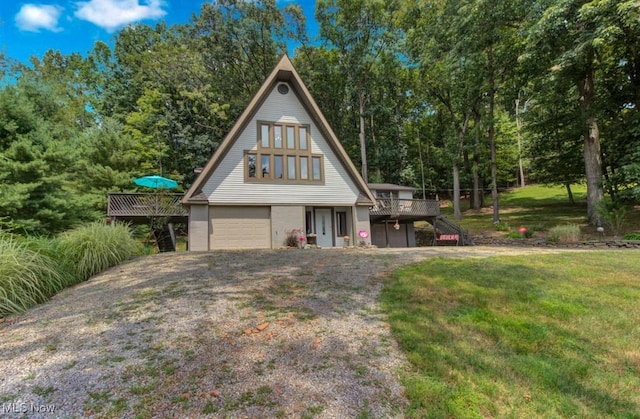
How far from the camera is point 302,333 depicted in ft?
12.8

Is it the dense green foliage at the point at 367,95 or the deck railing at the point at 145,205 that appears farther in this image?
the deck railing at the point at 145,205

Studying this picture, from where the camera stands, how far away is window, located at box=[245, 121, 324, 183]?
1416 cm

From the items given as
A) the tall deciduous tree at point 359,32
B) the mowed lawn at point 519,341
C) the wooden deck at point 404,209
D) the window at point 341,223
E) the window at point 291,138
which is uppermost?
the tall deciduous tree at point 359,32

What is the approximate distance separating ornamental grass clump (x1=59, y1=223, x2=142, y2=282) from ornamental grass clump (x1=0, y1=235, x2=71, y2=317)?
61cm

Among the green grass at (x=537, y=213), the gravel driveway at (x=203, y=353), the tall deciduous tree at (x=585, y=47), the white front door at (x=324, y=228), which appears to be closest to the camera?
the gravel driveway at (x=203, y=353)

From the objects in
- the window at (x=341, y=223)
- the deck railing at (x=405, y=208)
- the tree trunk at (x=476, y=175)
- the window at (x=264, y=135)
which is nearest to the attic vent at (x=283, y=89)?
the window at (x=264, y=135)

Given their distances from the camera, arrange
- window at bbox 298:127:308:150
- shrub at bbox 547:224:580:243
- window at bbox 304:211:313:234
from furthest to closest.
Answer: window at bbox 304:211:313:234 < window at bbox 298:127:308:150 < shrub at bbox 547:224:580:243

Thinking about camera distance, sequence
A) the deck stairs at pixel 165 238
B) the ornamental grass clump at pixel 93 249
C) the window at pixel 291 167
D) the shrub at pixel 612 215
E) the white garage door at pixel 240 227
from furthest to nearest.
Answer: the deck stairs at pixel 165 238, the window at pixel 291 167, the white garage door at pixel 240 227, the shrub at pixel 612 215, the ornamental grass clump at pixel 93 249

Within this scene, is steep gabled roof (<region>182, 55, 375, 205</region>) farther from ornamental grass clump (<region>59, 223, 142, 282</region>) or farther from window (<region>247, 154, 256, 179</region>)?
ornamental grass clump (<region>59, 223, 142, 282</region>)

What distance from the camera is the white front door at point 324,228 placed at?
51.5ft

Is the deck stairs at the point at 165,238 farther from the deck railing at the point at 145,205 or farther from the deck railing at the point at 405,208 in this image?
the deck railing at the point at 405,208

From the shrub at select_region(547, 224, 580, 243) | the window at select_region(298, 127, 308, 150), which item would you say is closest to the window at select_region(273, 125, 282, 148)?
the window at select_region(298, 127, 308, 150)

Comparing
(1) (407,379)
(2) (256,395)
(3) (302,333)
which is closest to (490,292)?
(1) (407,379)

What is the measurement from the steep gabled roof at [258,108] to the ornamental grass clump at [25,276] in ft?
23.1
